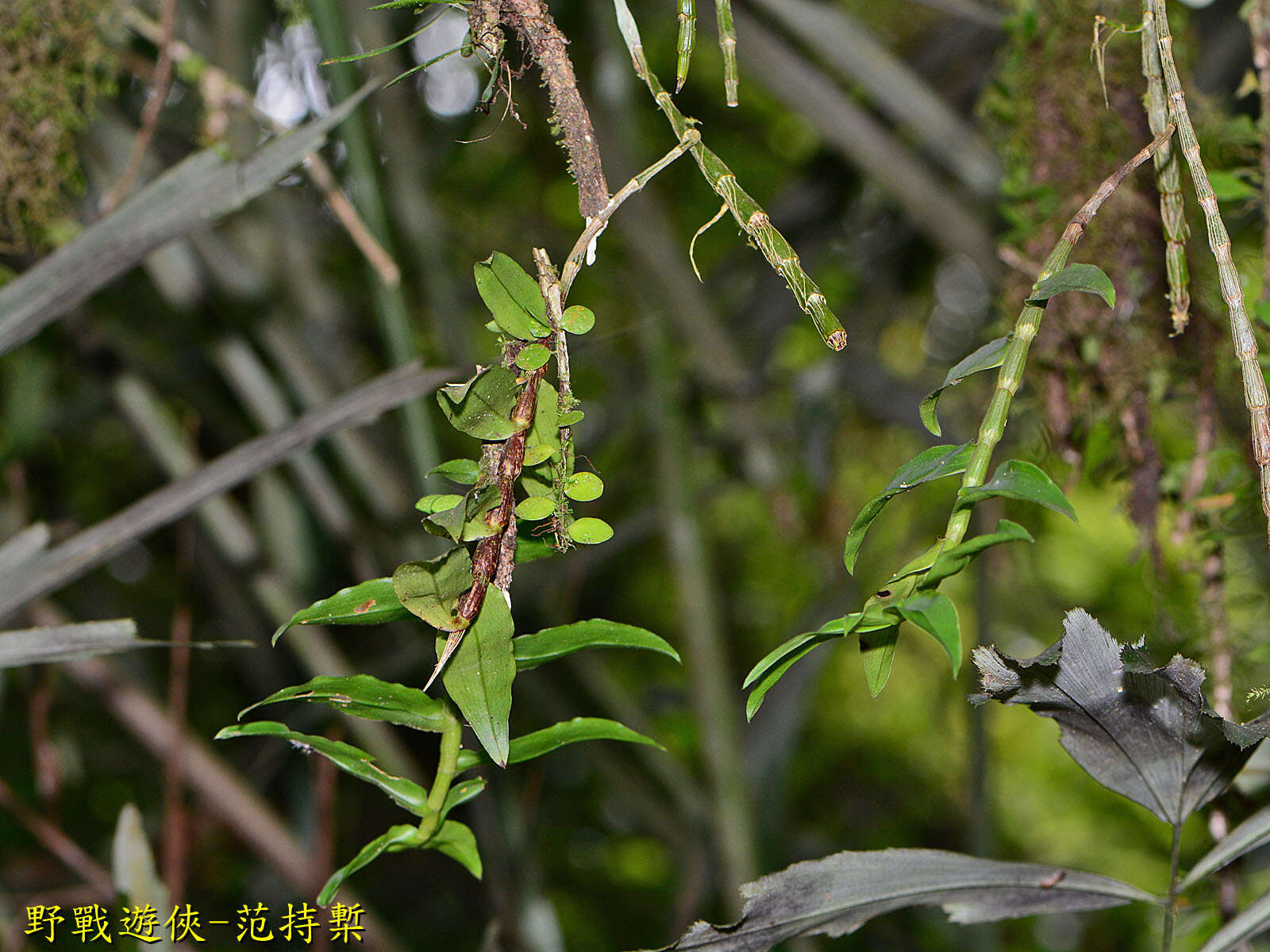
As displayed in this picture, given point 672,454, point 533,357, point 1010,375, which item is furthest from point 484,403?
point 672,454

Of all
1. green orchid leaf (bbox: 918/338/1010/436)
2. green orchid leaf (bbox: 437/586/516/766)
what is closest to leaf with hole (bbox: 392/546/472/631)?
green orchid leaf (bbox: 437/586/516/766)

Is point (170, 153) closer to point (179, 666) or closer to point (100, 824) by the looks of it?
point (179, 666)

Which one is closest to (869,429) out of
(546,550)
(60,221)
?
(60,221)

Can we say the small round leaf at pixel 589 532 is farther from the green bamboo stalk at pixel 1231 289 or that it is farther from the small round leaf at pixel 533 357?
the green bamboo stalk at pixel 1231 289

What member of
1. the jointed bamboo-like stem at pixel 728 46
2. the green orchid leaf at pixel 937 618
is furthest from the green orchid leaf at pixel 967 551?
the jointed bamboo-like stem at pixel 728 46

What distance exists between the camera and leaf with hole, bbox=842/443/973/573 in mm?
203

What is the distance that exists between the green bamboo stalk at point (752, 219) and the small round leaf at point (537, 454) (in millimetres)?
60

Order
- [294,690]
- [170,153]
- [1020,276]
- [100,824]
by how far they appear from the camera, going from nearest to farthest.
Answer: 1. [294,690]
2. [1020,276]
3. [170,153]
4. [100,824]

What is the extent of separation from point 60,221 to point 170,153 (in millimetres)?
392

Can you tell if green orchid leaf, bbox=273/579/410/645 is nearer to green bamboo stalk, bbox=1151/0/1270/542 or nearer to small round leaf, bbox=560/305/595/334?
small round leaf, bbox=560/305/595/334

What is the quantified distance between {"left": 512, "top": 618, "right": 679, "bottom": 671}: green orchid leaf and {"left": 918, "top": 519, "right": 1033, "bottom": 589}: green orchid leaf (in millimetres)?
62

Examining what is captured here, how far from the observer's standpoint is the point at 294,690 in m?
0.20

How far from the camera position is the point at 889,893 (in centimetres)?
24

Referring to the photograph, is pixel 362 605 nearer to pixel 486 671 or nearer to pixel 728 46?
pixel 486 671
